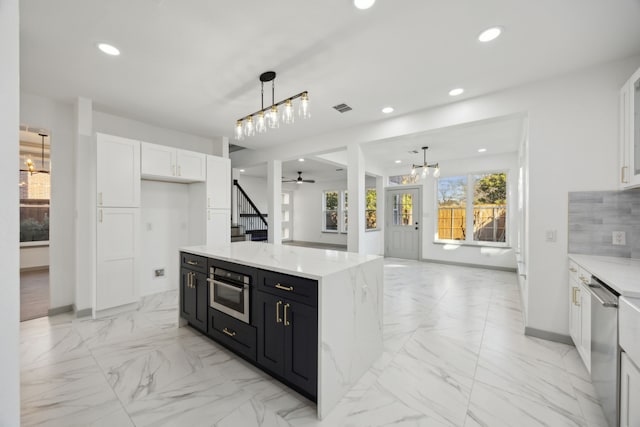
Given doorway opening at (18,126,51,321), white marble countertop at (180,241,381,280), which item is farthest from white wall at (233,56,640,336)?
doorway opening at (18,126,51,321)

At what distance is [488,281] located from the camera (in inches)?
203

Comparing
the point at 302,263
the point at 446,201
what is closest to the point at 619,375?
the point at 302,263

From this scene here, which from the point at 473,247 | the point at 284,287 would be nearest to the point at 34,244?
the point at 284,287

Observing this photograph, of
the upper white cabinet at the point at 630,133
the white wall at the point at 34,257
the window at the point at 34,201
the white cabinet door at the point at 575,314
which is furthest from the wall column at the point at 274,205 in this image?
the white wall at the point at 34,257

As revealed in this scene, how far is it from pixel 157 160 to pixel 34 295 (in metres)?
3.01

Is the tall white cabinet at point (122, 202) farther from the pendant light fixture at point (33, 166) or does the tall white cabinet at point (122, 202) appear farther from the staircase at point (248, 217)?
the pendant light fixture at point (33, 166)

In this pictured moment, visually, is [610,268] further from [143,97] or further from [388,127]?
[143,97]

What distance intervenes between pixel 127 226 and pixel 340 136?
11.3 ft

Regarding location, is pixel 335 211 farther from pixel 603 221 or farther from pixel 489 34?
pixel 489 34

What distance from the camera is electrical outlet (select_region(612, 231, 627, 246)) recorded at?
8.04 ft

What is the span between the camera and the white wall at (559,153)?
2539 mm

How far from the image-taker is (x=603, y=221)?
8.32 ft

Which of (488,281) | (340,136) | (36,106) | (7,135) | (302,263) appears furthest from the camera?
(488,281)

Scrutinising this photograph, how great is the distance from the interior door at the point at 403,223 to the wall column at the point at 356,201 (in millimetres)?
3595
